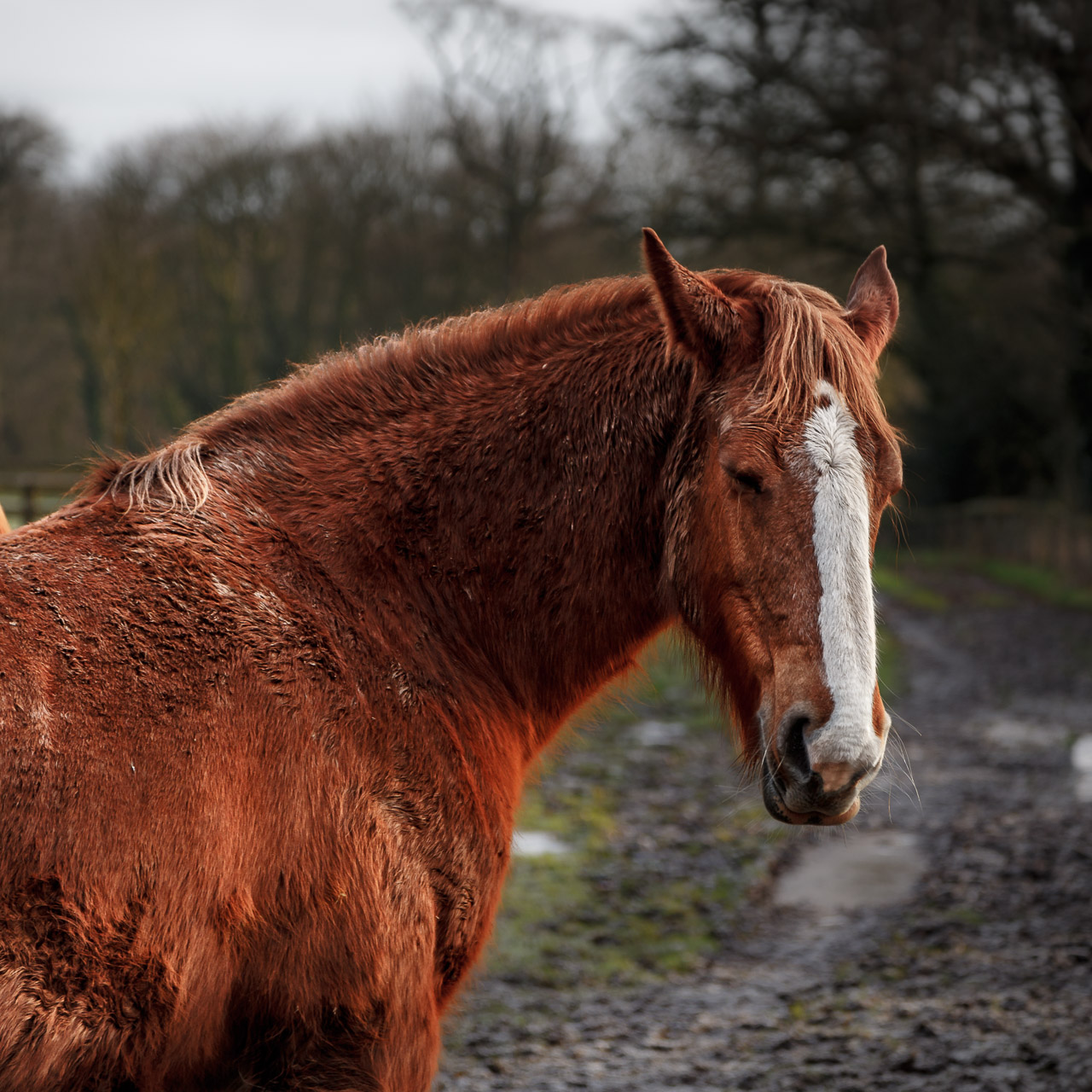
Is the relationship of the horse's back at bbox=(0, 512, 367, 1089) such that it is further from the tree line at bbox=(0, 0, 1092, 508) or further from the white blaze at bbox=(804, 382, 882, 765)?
the tree line at bbox=(0, 0, 1092, 508)

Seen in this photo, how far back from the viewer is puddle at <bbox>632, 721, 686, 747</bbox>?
10.5m

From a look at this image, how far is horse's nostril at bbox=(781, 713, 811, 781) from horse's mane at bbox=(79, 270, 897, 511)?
30.0 inches

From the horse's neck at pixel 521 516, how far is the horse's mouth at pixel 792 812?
588 mm

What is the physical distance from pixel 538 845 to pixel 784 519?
5344 millimetres

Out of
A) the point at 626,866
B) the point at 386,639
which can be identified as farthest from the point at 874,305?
the point at 626,866

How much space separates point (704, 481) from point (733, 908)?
447cm

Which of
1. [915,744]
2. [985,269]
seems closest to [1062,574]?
[985,269]

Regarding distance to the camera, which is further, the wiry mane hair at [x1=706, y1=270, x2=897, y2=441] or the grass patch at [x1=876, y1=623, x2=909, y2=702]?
the grass patch at [x1=876, y1=623, x2=909, y2=702]

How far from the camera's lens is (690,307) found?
2613 mm

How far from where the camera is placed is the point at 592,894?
21.3 ft

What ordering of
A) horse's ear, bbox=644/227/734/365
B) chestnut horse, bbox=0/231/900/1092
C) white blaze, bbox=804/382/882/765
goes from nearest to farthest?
chestnut horse, bbox=0/231/900/1092 → white blaze, bbox=804/382/882/765 → horse's ear, bbox=644/227/734/365

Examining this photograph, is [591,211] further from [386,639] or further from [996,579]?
[386,639]

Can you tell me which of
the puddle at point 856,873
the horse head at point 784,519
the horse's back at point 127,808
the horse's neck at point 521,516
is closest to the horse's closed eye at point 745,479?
the horse head at point 784,519

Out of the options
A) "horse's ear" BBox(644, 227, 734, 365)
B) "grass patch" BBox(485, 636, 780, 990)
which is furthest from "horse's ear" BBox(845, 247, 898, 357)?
"grass patch" BBox(485, 636, 780, 990)
